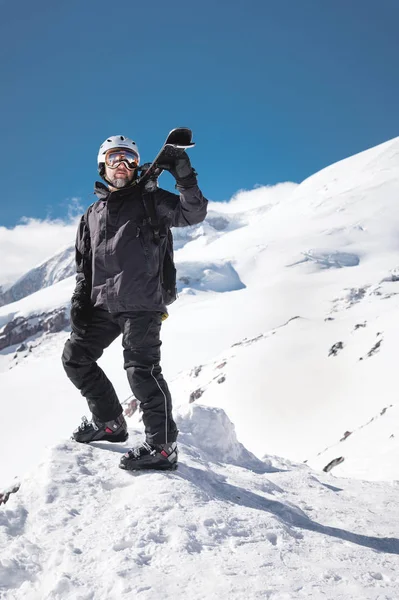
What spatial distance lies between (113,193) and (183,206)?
0.87m

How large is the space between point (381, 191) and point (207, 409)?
488 ft

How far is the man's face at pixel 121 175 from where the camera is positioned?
5.33 meters

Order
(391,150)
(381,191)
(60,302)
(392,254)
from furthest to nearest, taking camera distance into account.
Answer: (391,150) < (381,191) < (60,302) < (392,254)

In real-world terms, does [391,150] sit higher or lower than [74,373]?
higher

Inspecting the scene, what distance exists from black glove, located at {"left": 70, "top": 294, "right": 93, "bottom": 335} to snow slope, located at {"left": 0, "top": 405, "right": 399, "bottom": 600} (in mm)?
1256

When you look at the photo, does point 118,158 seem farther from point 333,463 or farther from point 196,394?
point 196,394

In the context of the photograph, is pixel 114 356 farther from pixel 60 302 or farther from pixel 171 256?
pixel 60 302

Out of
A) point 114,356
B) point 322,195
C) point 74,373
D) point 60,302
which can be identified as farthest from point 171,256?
point 322,195

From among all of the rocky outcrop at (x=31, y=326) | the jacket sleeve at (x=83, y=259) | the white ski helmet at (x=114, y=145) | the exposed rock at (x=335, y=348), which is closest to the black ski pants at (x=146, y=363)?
the jacket sleeve at (x=83, y=259)

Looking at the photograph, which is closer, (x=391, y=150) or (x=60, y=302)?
(x=60, y=302)

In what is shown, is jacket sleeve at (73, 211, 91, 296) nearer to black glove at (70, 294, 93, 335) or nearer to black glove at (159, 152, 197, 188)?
black glove at (70, 294, 93, 335)

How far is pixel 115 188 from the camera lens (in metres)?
5.37

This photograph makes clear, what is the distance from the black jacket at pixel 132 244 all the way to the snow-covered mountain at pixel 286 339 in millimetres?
7924

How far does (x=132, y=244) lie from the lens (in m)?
5.03
